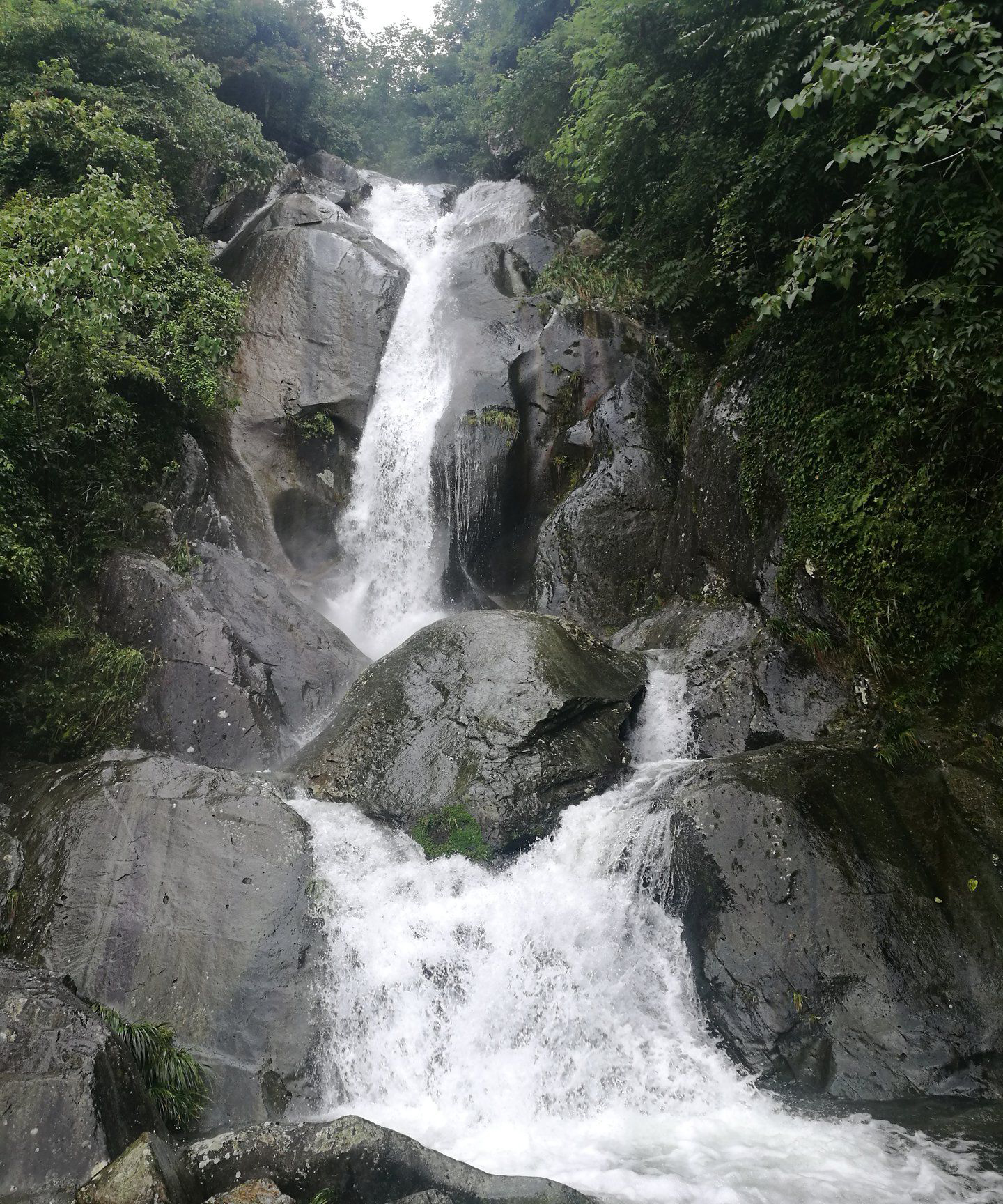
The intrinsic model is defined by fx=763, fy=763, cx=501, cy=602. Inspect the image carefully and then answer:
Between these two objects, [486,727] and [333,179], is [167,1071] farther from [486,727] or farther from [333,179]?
[333,179]

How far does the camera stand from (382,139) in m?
29.5

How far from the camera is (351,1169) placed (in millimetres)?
4266

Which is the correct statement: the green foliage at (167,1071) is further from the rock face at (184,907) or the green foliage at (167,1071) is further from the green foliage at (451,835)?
the green foliage at (451,835)

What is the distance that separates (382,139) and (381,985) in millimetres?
31481

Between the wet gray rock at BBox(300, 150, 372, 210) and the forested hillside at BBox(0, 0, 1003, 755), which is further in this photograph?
the wet gray rock at BBox(300, 150, 372, 210)

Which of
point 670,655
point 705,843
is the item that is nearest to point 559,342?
point 670,655

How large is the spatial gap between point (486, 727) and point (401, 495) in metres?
7.60

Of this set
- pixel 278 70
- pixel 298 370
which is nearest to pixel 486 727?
pixel 298 370

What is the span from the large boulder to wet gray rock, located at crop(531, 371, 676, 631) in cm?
468

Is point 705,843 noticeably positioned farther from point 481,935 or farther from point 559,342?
point 559,342

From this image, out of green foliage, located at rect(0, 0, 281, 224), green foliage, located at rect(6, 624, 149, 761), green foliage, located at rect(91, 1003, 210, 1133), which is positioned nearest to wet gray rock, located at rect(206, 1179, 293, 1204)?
green foliage, located at rect(91, 1003, 210, 1133)

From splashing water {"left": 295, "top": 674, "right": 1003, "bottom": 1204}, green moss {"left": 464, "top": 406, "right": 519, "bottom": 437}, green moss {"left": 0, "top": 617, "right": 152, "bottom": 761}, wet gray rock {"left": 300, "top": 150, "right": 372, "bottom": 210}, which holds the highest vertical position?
wet gray rock {"left": 300, "top": 150, "right": 372, "bottom": 210}

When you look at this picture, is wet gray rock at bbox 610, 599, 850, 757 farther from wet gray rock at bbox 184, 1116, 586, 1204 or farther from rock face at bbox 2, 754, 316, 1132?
wet gray rock at bbox 184, 1116, 586, 1204

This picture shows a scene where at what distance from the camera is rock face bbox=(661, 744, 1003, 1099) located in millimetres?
5566
